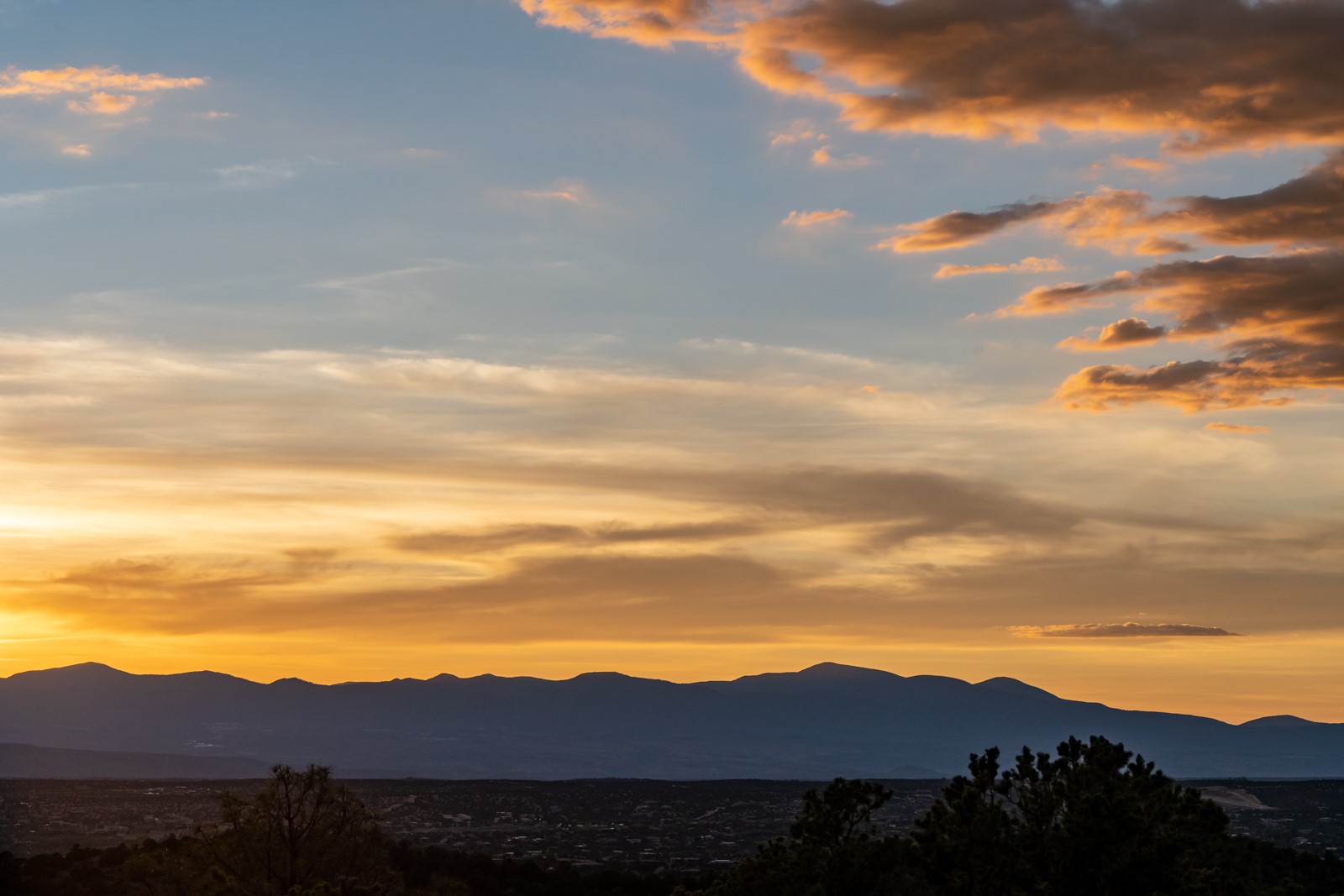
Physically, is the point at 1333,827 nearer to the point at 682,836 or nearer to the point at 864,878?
the point at 682,836

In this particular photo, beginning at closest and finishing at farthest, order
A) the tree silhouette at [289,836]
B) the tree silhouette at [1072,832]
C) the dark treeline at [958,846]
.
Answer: the tree silhouette at [1072,832]
the dark treeline at [958,846]
the tree silhouette at [289,836]

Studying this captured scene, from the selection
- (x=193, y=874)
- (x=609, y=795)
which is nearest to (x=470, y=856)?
(x=193, y=874)

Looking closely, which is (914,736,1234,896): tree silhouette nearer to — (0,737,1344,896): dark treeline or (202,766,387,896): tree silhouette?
(0,737,1344,896): dark treeline

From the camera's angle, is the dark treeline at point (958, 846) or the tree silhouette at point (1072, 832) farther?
the dark treeline at point (958, 846)

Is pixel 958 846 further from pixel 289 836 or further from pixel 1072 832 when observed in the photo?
pixel 289 836

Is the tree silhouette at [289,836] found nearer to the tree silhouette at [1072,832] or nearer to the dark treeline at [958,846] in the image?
the dark treeline at [958,846]

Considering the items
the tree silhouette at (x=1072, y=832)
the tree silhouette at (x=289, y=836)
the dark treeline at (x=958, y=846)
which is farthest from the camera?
the tree silhouette at (x=289, y=836)

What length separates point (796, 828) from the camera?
42406 millimetres

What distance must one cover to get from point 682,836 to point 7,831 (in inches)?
2257

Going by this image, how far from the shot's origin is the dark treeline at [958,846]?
3666 cm

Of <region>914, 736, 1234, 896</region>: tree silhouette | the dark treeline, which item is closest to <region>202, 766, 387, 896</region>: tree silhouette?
the dark treeline

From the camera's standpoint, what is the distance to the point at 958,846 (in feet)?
126

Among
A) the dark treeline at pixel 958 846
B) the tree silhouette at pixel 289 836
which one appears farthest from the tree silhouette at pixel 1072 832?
the tree silhouette at pixel 289 836

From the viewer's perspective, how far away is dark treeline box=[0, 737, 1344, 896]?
36656 millimetres
